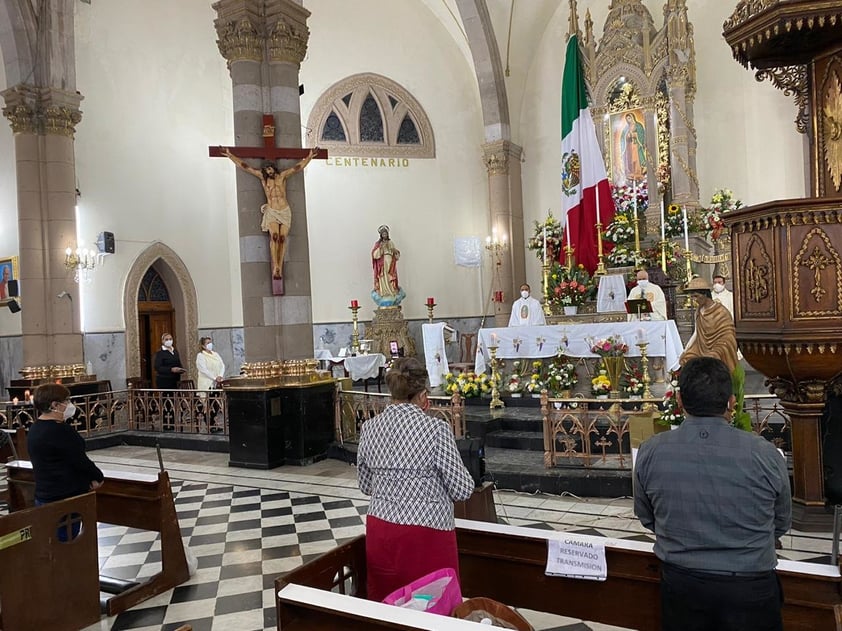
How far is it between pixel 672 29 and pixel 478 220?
6755 mm

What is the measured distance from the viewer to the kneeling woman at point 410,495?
3201 mm

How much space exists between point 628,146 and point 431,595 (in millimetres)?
13702

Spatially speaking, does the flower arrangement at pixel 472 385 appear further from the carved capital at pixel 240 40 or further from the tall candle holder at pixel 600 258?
the carved capital at pixel 240 40

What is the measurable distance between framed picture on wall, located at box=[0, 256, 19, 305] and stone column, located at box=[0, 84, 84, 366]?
74.8 inches

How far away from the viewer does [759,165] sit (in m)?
14.0

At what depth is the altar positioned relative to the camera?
9.16 m

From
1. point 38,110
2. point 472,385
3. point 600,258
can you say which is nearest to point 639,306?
point 472,385

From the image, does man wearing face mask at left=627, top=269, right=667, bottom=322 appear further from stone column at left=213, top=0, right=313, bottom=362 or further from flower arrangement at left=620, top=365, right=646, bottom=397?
stone column at left=213, top=0, right=313, bottom=362

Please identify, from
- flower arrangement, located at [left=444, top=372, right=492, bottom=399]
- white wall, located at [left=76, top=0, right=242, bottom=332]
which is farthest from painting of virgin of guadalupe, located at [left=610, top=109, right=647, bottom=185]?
white wall, located at [left=76, top=0, right=242, bottom=332]

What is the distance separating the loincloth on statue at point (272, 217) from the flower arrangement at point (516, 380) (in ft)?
13.2

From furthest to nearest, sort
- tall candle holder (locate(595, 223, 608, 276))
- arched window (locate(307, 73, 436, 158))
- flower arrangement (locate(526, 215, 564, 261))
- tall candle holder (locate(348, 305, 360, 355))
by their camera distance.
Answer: arched window (locate(307, 73, 436, 158)) → tall candle holder (locate(348, 305, 360, 355)) → flower arrangement (locate(526, 215, 564, 261)) → tall candle holder (locate(595, 223, 608, 276))

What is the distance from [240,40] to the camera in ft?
29.6

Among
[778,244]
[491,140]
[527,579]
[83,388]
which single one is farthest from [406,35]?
[527,579]

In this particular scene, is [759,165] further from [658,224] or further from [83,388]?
[83,388]
